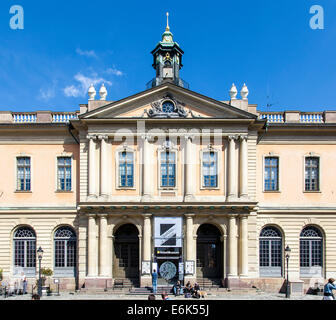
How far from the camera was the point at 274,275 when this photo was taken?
2986cm

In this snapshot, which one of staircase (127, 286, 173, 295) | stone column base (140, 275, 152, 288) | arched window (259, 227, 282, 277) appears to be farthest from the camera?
arched window (259, 227, 282, 277)

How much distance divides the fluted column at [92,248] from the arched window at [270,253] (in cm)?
1171

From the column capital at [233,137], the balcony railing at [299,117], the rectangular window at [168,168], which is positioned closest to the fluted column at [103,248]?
the rectangular window at [168,168]

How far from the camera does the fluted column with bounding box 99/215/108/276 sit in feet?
93.9

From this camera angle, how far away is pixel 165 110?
2986 centimetres

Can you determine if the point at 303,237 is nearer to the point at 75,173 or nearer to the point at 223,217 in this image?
the point at 223,217

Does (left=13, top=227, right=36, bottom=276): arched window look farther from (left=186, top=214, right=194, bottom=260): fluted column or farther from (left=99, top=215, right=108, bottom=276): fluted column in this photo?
(left=186, top=214, right=194, bottom=260): fluted column

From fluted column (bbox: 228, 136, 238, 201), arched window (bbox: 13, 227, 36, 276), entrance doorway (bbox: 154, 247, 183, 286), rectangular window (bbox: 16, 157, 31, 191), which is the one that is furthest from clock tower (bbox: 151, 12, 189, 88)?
arched window (bbox: 13, 227, 36, 276)

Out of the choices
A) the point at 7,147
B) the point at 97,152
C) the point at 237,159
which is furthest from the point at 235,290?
the point at 7,147

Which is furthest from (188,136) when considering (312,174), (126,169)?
(312,174)

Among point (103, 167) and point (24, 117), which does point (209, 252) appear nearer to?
point (103, 167)

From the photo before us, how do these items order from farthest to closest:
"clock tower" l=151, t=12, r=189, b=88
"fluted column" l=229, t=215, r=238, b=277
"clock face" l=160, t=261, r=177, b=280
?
"clock tower" l=151, t=12, r=189, b=88 < "clock face" l=160, t=261, r=177, b=280 < "fluted column" l=229, t=215, r=238, b=277

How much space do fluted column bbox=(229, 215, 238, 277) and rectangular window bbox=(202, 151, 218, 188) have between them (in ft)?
9.14

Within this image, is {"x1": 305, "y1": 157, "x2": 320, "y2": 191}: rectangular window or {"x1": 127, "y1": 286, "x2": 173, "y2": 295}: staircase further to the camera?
{"x1": 305, "y1": 157, "x2": 320, "y2": 191}: rectangular window
